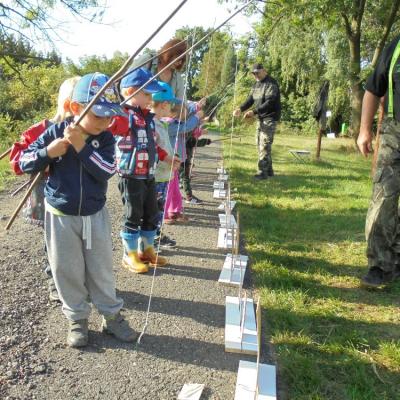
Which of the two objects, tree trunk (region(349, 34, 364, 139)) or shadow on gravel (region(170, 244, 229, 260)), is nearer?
shadow on gravel (region(170, 244, 229, 260))

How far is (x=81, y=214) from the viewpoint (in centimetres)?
239

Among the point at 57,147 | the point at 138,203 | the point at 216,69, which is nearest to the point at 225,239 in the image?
the point at 138,203

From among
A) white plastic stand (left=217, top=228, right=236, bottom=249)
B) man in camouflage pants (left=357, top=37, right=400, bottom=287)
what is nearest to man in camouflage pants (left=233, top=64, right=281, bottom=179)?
white plastic stand (left=217, top=228, right=236, bottom=249)

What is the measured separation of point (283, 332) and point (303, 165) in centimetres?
833

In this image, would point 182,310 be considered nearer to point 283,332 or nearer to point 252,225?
point 283,332

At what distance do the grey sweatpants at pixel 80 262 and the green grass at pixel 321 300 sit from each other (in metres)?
1.06

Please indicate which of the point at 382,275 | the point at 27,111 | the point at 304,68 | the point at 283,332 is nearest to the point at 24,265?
the point at 283,332

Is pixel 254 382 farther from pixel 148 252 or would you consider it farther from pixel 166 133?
pixel 166 133

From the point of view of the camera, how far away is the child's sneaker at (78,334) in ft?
7.92

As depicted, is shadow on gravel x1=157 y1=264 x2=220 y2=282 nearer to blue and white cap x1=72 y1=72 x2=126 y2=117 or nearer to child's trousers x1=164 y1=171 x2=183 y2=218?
child's trousers x1=164 y1=171 x2=183 y2=218

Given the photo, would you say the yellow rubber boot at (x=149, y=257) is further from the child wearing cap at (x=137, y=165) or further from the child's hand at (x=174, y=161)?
the child's hand at (x=174, y=161)

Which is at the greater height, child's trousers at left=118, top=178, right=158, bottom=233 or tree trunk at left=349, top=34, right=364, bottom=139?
tree trunk at left=349, top=34, right=364, bottom=139

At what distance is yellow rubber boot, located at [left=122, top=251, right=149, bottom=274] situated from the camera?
350 cm

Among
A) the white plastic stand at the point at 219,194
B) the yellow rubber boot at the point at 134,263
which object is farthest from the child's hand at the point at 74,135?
the white plastic stand at the point at 219,194
